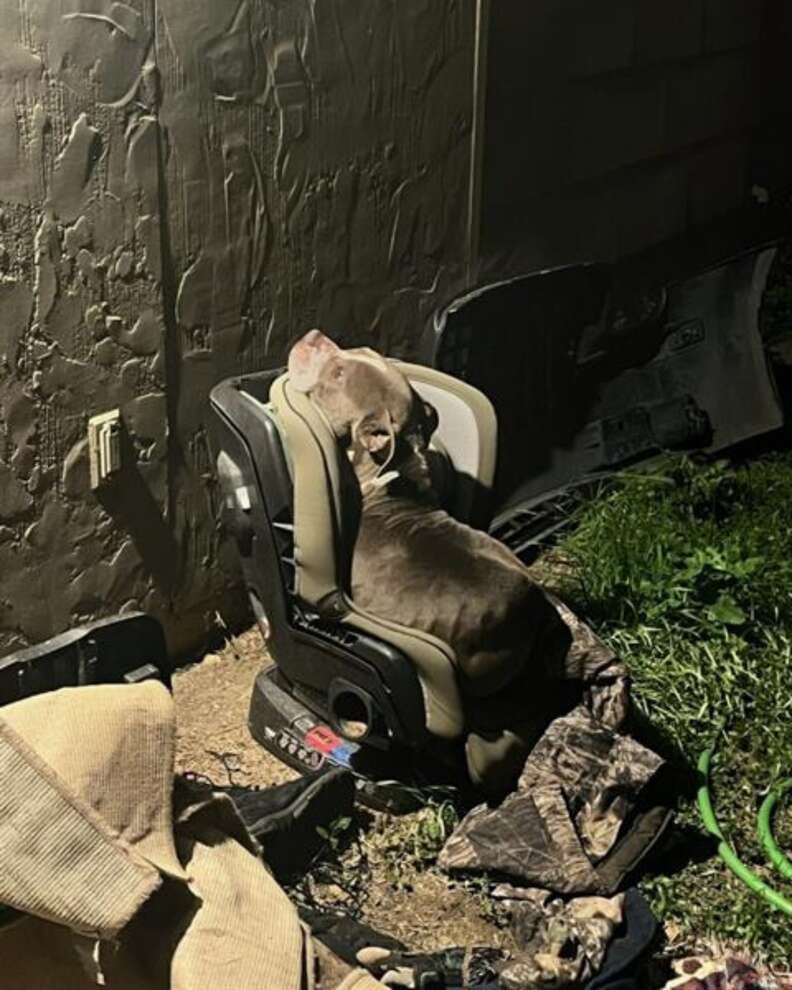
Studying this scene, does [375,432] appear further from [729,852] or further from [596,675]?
[729,852]

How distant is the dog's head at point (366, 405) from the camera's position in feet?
11.5

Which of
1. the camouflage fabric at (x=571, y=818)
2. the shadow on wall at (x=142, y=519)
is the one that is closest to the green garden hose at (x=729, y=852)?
the camouflage fabric at (x=571, y=818)

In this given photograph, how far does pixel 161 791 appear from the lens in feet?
7.24

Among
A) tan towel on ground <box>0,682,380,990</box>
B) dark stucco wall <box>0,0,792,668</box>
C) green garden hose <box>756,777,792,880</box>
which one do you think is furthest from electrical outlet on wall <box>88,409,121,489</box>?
green garden hose <box>756,777,792,880</box>

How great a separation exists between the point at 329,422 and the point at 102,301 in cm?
68

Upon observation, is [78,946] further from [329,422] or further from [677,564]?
[677,564]

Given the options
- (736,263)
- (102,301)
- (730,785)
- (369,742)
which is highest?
(102,301)

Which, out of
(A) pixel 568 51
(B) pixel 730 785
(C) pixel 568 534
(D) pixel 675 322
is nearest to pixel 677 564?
(C) pixel 568 534

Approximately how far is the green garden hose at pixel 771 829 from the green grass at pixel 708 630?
3cm

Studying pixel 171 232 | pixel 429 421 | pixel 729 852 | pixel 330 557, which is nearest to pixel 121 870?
pixel 330 557

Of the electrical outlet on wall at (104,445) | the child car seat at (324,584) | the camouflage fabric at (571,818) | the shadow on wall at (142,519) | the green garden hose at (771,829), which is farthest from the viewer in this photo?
the shadow on wall at (142,519)

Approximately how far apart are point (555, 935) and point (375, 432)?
3.76ft

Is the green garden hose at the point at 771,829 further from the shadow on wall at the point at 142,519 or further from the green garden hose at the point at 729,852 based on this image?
the shadow on wall at the point at 142,519

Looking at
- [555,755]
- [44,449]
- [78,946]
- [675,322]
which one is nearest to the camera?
[78,946]
